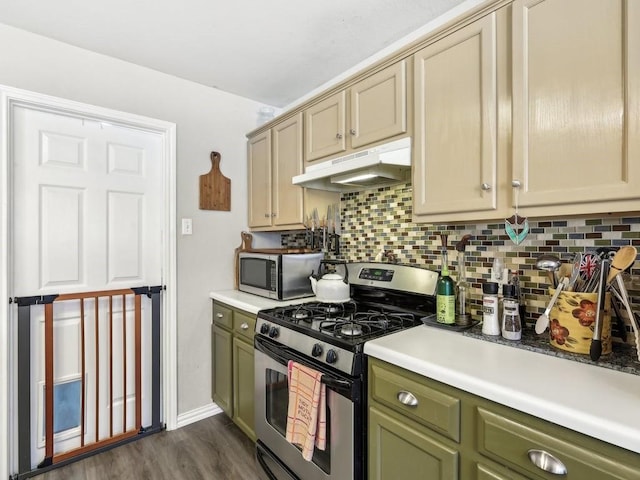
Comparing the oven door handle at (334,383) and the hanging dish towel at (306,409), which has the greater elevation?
the oven door handle at (334,383)

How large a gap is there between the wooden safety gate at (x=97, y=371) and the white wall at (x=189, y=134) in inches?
9.5

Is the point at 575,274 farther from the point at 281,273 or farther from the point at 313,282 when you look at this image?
the point at 281,273

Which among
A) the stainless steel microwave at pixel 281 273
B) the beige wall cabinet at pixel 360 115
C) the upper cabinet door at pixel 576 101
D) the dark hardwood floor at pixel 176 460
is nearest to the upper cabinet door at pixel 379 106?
the beige wall cabinet at pixel 360 115

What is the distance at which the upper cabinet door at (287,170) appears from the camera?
213 cm

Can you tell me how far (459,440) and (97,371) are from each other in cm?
205

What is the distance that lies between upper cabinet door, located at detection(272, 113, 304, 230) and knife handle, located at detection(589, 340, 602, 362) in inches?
60.9

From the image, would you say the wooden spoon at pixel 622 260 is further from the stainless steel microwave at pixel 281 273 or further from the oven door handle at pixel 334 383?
the stainless steel microwave at pixel 281 273

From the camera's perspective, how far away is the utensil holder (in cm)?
106

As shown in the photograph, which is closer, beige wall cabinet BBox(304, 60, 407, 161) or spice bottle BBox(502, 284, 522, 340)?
spice bottle BBox(502, 284, 522, 340)

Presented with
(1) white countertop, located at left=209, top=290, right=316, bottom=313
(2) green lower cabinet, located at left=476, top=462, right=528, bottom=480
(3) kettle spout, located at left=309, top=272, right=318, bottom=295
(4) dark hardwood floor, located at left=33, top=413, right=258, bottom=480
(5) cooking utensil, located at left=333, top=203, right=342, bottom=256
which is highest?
(5) cooking utensil, located at left=333, top=203, right=342, bottom=256

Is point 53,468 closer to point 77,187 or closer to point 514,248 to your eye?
point 77,187

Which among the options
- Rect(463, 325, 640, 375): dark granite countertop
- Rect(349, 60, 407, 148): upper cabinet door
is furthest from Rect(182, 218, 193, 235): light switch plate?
Rect(463, 325, 640, 375): dark granite countertop

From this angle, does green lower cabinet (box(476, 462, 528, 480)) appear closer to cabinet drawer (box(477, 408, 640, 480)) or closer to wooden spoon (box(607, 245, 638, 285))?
cabinet drawer (box(477, 408, 640, 480))

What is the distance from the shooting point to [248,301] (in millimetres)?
2076
